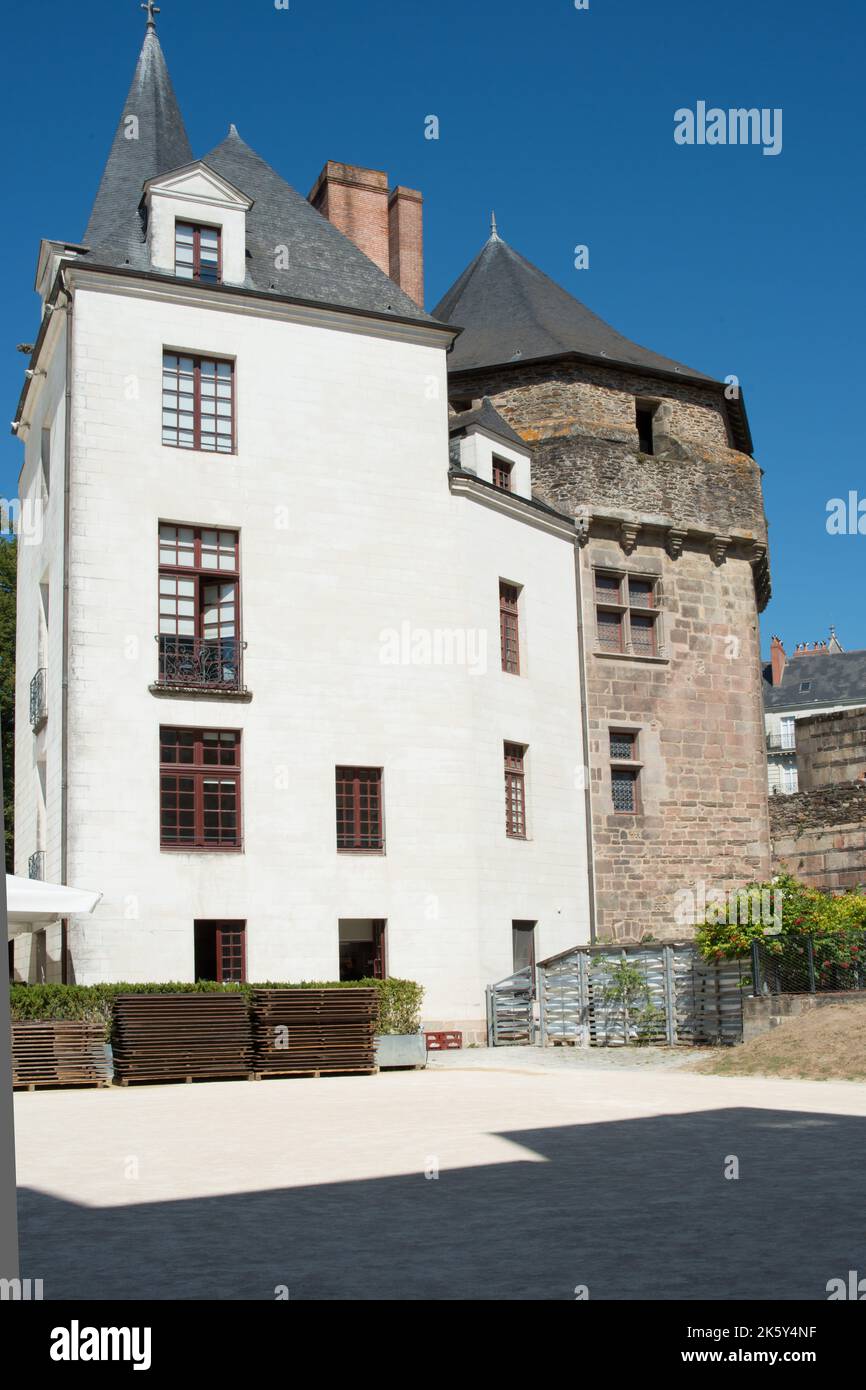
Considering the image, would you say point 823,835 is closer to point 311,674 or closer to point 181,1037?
point 311,674

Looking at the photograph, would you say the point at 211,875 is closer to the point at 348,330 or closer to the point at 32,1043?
the point at 32,1043

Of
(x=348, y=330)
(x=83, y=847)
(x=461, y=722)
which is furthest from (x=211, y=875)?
(x=348, y=330)

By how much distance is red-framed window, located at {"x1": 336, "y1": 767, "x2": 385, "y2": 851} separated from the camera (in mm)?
26141

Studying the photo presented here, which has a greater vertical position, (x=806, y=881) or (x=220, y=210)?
(x=220, y=210)

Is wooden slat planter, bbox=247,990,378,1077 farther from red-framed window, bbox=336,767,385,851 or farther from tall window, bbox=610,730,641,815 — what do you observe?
tall window, bbox=610,730,641,815

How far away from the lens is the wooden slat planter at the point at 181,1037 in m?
19.9

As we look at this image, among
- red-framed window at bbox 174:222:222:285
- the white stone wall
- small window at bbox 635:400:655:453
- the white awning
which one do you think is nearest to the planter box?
the white stone wall

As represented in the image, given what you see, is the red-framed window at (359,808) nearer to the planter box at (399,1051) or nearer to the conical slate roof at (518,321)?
the planter box at (399,1051)

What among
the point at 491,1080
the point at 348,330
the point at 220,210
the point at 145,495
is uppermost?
the point at 220,210

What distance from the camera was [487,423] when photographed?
3023cm

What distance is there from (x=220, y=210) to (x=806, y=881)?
1906cm

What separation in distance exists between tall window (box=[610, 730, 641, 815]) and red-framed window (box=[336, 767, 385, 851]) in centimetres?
632

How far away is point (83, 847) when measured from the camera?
23.6 m

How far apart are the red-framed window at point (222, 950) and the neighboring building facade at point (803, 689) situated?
4686 centimetres
